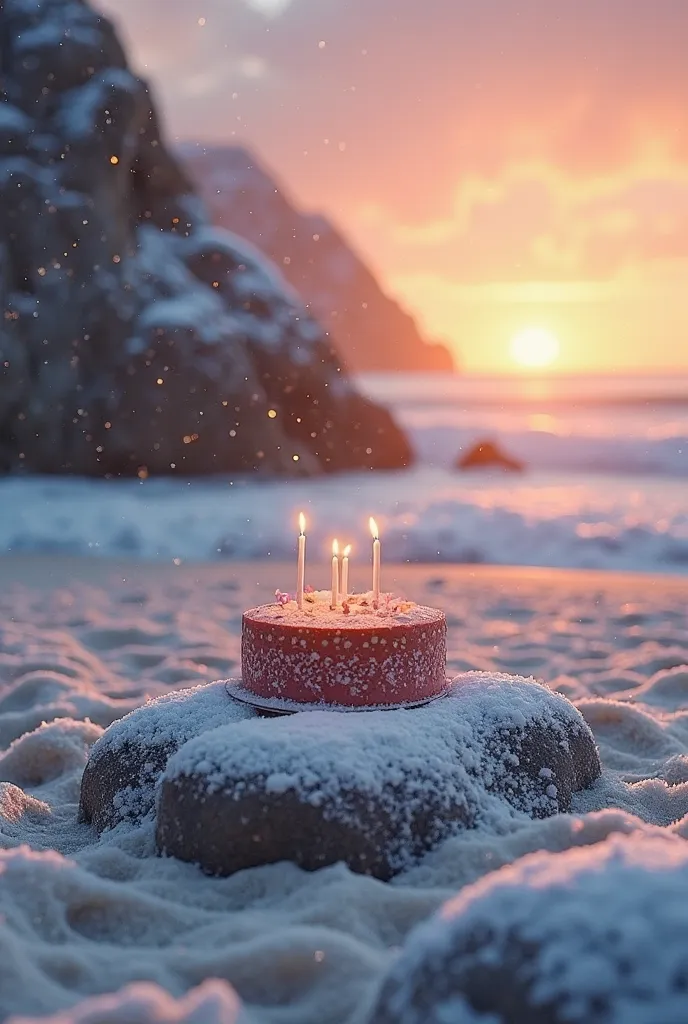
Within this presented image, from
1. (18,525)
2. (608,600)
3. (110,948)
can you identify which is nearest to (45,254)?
(18,525)

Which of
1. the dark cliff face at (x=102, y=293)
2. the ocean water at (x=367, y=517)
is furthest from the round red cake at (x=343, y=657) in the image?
the dark cliff face at (x=102, y=293)

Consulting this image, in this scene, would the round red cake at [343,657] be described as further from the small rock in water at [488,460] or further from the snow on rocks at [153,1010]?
the small rock in water at [488,460]

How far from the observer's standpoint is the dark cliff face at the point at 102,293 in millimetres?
11102

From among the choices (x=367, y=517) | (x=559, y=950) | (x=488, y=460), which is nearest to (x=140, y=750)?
(x=559, y=950)

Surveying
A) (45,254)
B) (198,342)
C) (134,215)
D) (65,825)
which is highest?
(134,215)

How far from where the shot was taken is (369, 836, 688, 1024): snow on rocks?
3.51ft

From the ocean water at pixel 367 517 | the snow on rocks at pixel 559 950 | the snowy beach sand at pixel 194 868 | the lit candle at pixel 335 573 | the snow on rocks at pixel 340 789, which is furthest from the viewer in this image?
the ocean water at pixel 367 517

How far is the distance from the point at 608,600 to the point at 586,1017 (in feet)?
15.2

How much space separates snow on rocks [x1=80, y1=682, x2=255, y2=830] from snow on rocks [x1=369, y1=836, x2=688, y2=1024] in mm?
1103

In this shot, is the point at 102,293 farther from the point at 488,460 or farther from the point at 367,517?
the point at 488,460

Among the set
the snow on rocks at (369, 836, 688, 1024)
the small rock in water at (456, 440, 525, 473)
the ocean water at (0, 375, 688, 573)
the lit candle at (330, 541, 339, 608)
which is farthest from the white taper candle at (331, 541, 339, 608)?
the small rock in water at (456, 440, 525, 473)

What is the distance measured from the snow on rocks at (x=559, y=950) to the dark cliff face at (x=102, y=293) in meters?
10.3

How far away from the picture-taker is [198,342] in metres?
12.0

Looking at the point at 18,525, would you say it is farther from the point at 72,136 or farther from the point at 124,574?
the point at 72,136
